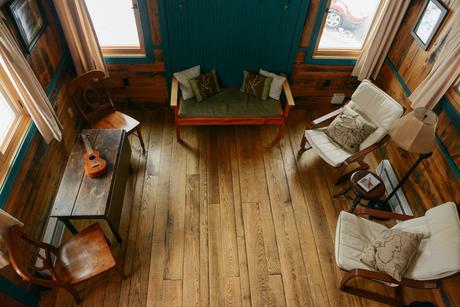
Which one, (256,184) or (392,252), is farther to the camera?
(256,184)

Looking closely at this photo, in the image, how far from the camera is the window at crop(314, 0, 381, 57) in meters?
3.46

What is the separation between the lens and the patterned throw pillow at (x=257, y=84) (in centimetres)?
376

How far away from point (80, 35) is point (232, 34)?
1582mm

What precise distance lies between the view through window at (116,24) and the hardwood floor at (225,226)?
3.23 feet

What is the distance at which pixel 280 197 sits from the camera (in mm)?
3404

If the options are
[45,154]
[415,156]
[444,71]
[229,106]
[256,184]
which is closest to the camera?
[444,71]

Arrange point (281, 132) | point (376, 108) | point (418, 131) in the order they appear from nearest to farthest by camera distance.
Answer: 1. point (418, 131)
2. point (376, 108)
3. point (281, 132)

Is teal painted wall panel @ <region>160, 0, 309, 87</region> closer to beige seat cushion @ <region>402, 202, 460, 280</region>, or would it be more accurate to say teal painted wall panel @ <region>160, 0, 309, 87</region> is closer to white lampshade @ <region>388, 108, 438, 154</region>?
white lampshade @ <region>388, 108, 438, 154</region>

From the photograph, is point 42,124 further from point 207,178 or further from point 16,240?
→ point 207,178

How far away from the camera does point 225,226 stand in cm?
316

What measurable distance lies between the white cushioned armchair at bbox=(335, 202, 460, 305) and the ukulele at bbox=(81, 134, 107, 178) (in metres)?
2.11

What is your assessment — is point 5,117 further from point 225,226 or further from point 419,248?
point 419,248

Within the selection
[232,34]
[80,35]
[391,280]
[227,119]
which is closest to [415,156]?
[391,280]

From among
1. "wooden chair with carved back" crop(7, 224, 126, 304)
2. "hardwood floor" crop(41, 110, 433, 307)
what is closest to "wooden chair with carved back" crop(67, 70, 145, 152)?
"hardwood floor" crop(41, 110, 433, 307)
